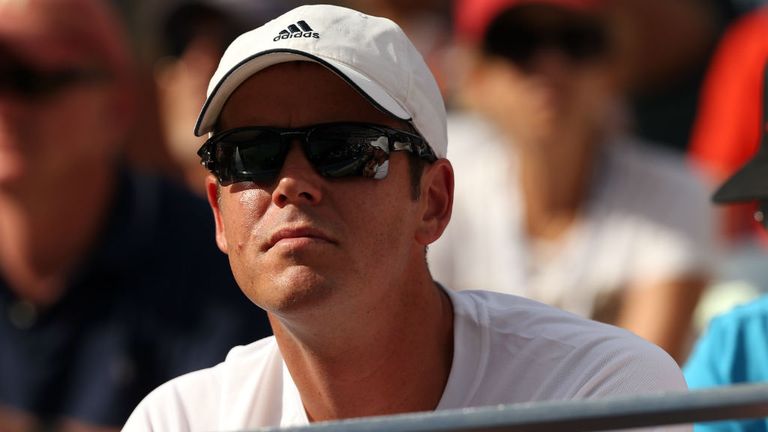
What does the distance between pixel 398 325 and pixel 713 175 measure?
10.7 feet

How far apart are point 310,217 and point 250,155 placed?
0.16 m

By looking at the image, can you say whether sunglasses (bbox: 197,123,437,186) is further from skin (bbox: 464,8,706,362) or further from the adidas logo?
skin (bbox: 464,8,706,362)

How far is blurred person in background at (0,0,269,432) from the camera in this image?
4.32m

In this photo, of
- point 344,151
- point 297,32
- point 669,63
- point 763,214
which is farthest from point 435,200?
point 669,63

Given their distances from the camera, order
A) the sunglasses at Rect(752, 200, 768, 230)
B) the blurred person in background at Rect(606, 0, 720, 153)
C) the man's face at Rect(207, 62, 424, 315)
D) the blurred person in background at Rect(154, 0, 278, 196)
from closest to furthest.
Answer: the man's face at Rect(207, 62, 424, 315) < the sunglasses at Rect(752, 200, 768, 230) < the blurred person in background at Rect(154, 0, 278, 196) < the blurred person in background at Rect(606, 0, 720, 153)

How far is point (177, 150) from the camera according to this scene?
587 centimetres

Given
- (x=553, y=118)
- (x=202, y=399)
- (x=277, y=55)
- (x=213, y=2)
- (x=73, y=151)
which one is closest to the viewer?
(x=277, y=55)

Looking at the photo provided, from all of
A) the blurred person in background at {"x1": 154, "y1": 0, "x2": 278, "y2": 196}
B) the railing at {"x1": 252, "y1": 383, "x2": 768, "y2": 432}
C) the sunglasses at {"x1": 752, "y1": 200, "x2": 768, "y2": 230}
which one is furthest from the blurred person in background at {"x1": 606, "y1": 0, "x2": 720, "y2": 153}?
the railing at {"x1": 252, "y1": 383, "x2": 768, "y2": 432}

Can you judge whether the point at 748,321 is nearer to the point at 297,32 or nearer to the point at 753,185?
the point at 753,185

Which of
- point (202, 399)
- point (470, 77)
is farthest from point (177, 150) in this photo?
point (202, 399)

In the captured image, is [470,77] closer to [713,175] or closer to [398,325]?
[713,175]

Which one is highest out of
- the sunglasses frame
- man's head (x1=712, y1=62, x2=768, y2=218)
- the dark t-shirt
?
the sunglasses frame

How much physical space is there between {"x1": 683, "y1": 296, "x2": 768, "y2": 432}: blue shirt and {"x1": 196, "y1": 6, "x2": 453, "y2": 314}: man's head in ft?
2.79

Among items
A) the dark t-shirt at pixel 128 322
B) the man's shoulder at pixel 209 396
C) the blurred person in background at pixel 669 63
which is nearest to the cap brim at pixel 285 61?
the man's shoulder at pixel 209 396
